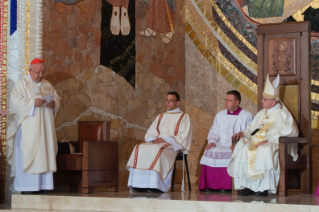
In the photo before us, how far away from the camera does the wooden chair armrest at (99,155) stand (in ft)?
22.8

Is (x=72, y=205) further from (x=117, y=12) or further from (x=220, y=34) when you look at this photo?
(x=220, y=34)

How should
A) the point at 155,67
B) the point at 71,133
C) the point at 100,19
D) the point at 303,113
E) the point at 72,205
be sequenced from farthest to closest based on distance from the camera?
the point at 155,67, the point at 100,19, the point at 71,133, the point at 303,113, the point at 72,205

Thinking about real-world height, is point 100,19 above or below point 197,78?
above

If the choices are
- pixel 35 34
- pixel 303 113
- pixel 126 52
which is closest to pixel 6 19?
pixel 35 34

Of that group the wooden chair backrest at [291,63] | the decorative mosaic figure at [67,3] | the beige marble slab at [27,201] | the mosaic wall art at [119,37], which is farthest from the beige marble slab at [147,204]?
the decorative mosaic figure at [67,3]

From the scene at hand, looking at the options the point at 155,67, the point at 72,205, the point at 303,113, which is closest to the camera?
the point at 72,205

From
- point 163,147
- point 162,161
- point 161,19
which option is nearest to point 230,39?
point 161,19

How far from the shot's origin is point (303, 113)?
290 inches

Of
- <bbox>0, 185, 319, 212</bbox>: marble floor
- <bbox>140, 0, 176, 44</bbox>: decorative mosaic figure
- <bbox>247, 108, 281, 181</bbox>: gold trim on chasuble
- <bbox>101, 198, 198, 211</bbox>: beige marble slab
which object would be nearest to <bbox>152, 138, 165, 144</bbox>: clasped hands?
<bbox>0, 185, 319, 212</bbox>: marble floor

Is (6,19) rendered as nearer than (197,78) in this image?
Yes

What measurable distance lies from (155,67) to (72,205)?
13.5 ft

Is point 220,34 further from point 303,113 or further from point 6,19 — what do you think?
point 6,19

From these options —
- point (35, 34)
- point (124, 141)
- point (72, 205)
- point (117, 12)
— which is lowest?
point (72, 205)

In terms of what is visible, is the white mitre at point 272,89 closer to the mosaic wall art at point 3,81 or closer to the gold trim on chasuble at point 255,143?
the gold trim on chasuble at point 255,143
